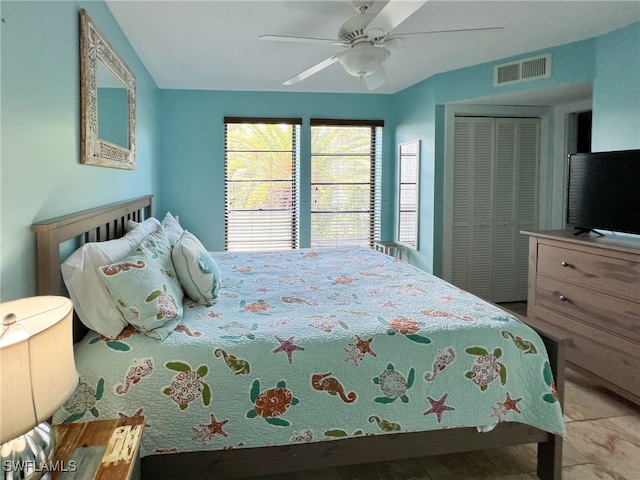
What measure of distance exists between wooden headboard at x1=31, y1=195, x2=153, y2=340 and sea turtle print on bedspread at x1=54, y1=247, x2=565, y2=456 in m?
0.27

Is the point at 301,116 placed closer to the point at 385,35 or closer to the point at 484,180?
the point at 484,180

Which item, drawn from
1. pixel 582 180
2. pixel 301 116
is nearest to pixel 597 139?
pixel 582 180

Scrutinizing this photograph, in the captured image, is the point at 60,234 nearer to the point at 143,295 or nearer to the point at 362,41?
the point at 143,295

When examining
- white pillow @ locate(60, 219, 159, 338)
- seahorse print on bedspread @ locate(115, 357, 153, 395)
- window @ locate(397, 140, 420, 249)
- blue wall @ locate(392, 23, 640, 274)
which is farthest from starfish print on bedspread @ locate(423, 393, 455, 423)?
window @ locate(397, 140, 420, 249)

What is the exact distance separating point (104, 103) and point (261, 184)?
2.80 meters

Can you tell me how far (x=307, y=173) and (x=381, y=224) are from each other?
1.06 meters

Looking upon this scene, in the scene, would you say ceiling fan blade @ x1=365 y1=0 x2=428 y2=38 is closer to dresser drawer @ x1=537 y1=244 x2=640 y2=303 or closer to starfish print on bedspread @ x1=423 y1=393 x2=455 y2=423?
starfish print on bedspread @ x1=423 y1=393 x2=455 y2=423

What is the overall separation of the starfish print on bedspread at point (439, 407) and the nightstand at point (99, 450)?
105 centimetres

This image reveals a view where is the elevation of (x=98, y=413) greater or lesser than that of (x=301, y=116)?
lesser

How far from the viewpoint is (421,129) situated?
473 cm

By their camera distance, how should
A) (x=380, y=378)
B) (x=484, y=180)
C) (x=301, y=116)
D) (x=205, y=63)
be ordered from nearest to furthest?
(x=380, y=378)
(x=205, y=63)
(x=484, y=180)
(x=301, y=116)

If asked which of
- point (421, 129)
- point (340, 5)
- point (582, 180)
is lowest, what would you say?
point (582, 180)

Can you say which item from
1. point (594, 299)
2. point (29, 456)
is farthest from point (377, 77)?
point (29, 456)

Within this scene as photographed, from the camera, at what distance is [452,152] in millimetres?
4543
